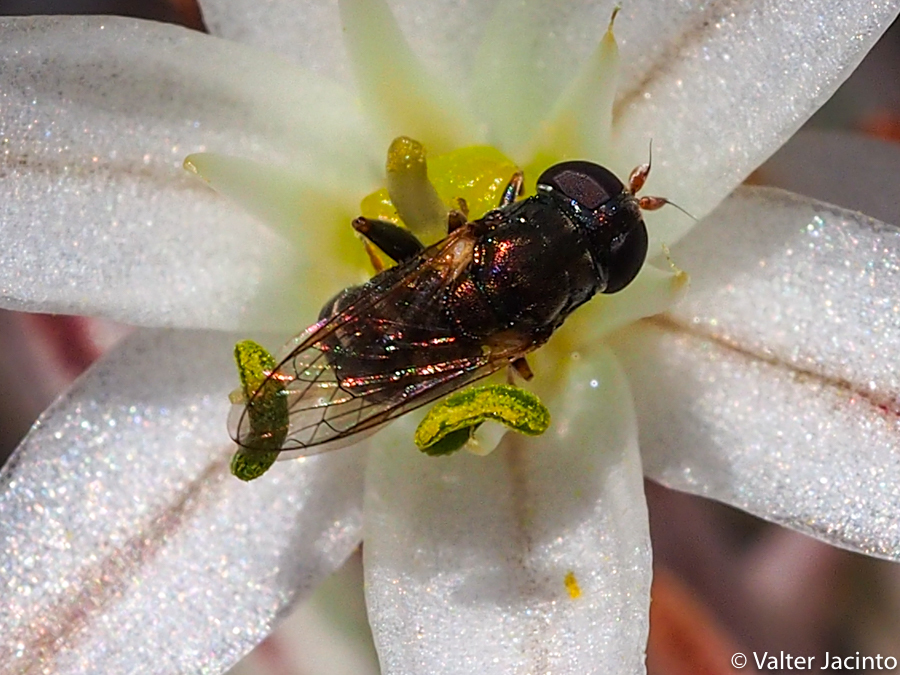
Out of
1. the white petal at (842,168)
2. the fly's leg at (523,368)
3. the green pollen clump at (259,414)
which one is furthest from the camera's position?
the white petal at (842,168)

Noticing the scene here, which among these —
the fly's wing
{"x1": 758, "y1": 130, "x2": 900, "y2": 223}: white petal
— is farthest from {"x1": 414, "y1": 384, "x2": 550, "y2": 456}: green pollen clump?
{"x1": 758, "y1": 130, "x2": 900, "y2": 223}: white petal

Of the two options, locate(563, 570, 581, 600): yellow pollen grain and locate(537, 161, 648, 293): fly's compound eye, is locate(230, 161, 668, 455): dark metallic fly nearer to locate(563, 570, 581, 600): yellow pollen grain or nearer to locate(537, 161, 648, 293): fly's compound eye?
locate(537, 161, 648, 293): fly's compound eye

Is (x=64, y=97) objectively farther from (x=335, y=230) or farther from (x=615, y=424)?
(x=615, y=424)

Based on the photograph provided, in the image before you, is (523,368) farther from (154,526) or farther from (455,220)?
(154,526)

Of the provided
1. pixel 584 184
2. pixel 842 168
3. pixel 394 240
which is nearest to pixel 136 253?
pixel 394 240

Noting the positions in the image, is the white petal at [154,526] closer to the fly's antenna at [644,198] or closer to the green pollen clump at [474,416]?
the green pollen clump at [474,416]

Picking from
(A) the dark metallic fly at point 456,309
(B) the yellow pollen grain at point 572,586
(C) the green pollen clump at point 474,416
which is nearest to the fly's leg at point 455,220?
(A) the dark metallic fly at point 456,309
